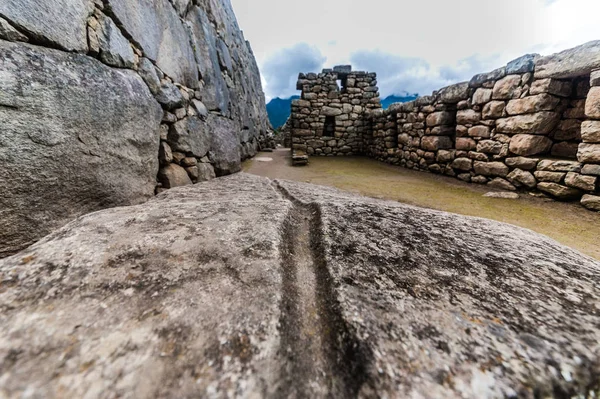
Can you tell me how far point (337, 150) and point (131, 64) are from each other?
294 inches

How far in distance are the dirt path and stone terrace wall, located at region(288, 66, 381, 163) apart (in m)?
3.35

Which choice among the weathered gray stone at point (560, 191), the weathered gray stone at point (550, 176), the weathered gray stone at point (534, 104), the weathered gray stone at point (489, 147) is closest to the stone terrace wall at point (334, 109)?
the weathered gray stone at point (489, 147)

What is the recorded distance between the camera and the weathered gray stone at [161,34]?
Result: 218 cm

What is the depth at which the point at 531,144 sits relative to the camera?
359 centimetres

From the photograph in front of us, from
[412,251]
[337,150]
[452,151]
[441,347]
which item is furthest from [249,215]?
[337,150]

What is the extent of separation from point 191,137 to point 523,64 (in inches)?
192

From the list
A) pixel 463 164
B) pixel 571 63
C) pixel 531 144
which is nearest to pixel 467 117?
pixel 463 164

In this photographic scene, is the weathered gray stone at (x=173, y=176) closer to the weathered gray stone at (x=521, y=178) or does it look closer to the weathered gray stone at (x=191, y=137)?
the weathered gray stone at (x=191, y=137)

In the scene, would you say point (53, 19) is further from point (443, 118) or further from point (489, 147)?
point (443, 118)

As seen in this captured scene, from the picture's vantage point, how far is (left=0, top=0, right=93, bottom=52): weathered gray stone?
4.36 ft

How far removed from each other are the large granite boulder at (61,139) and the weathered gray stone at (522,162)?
497cm

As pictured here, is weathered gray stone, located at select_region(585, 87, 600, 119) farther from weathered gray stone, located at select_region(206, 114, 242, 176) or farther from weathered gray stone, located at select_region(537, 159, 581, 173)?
weathered gray stone, located at select_region(206, 114, 242, 176)

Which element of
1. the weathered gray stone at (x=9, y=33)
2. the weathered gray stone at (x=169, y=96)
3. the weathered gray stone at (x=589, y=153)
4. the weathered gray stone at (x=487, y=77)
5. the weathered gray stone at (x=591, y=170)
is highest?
the weathered gray stone at (x=487, y=77)

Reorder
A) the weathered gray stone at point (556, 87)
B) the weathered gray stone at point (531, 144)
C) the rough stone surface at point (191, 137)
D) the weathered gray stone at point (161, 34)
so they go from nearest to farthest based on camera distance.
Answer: the weathered gray stone at point (161, 34), the rough stone surface at point (191, 137), the weathered gray stone at point (556, 87), the weathered gray stone at point (531, 144)
